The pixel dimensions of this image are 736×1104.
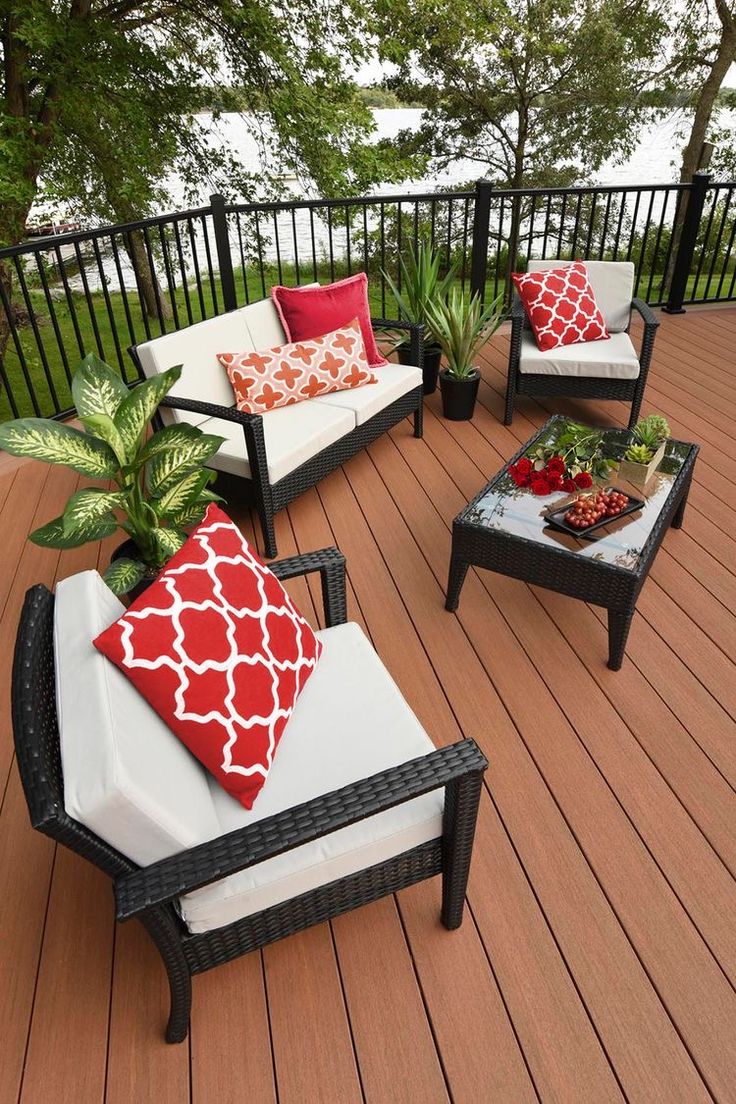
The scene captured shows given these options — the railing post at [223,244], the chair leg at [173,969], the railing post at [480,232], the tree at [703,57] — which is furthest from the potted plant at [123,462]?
the tree at [703,57]

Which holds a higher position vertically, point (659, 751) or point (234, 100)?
point (234, 100)

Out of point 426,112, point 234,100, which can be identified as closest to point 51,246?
point 234,100

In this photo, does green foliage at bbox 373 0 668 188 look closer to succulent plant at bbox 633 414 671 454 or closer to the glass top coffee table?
succulent plant at bbox 633 414 671 454

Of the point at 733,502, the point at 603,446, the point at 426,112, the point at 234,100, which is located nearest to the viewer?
the point at 603,446

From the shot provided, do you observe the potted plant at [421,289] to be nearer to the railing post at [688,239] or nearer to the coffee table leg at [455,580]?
the coffee table leg at [455,580]

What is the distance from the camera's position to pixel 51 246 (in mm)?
3275

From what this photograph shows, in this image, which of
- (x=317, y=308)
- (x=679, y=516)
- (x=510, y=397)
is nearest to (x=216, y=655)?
(x=679, y=516)

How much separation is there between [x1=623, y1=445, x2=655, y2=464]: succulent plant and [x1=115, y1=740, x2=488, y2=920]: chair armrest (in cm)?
164

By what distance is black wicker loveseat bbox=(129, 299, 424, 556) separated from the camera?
9.01 feet

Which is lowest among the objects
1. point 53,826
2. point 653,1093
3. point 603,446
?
point 653,1093

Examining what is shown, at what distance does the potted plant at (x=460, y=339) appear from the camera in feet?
11.9

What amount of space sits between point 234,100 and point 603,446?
6.67 metres

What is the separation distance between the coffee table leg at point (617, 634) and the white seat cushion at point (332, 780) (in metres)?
0.89

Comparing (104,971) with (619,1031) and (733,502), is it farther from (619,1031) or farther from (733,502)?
(733,502)
